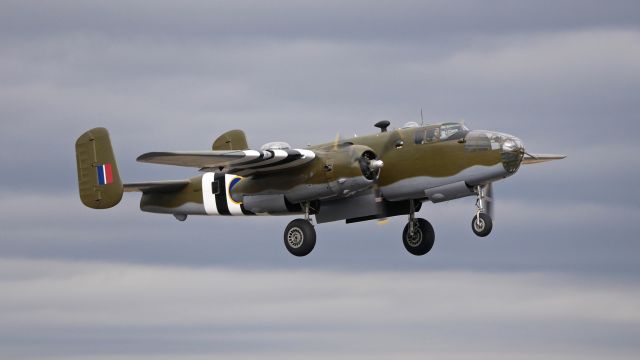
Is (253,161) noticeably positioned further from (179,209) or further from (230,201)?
(179,209)

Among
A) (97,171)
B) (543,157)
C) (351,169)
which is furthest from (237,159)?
(543,157)

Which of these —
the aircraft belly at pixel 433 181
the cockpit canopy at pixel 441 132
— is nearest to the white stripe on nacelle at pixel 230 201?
the aircraft belly at pixel 433 181

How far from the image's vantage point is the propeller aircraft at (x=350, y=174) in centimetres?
3978

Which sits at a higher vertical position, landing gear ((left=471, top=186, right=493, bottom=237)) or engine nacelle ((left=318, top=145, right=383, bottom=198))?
engine nacelle ((left=318, top=145, right=383, bottom=198))

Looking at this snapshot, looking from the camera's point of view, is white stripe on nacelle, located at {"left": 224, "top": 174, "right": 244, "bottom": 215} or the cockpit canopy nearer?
the cockpit canopy

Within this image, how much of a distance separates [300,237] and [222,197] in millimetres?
4153

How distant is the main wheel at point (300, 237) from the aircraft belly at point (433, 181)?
2.67 m

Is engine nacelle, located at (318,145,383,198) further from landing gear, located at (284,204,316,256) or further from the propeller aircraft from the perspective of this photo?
landing gear, located at (284,204,316,256)

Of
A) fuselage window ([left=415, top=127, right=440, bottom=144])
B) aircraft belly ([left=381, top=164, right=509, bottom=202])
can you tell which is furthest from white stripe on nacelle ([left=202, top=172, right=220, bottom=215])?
fuselage window ([left=415, top=127, right=440, bottom=144])

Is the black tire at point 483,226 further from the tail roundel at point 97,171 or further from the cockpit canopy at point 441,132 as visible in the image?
the tail roundel at point 97,171

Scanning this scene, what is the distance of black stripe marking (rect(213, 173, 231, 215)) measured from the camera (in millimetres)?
44094

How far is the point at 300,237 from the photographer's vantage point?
41.2 metres

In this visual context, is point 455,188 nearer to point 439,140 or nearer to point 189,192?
point 439,140

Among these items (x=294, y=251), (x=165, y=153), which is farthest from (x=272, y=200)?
(x=165, y=153)
